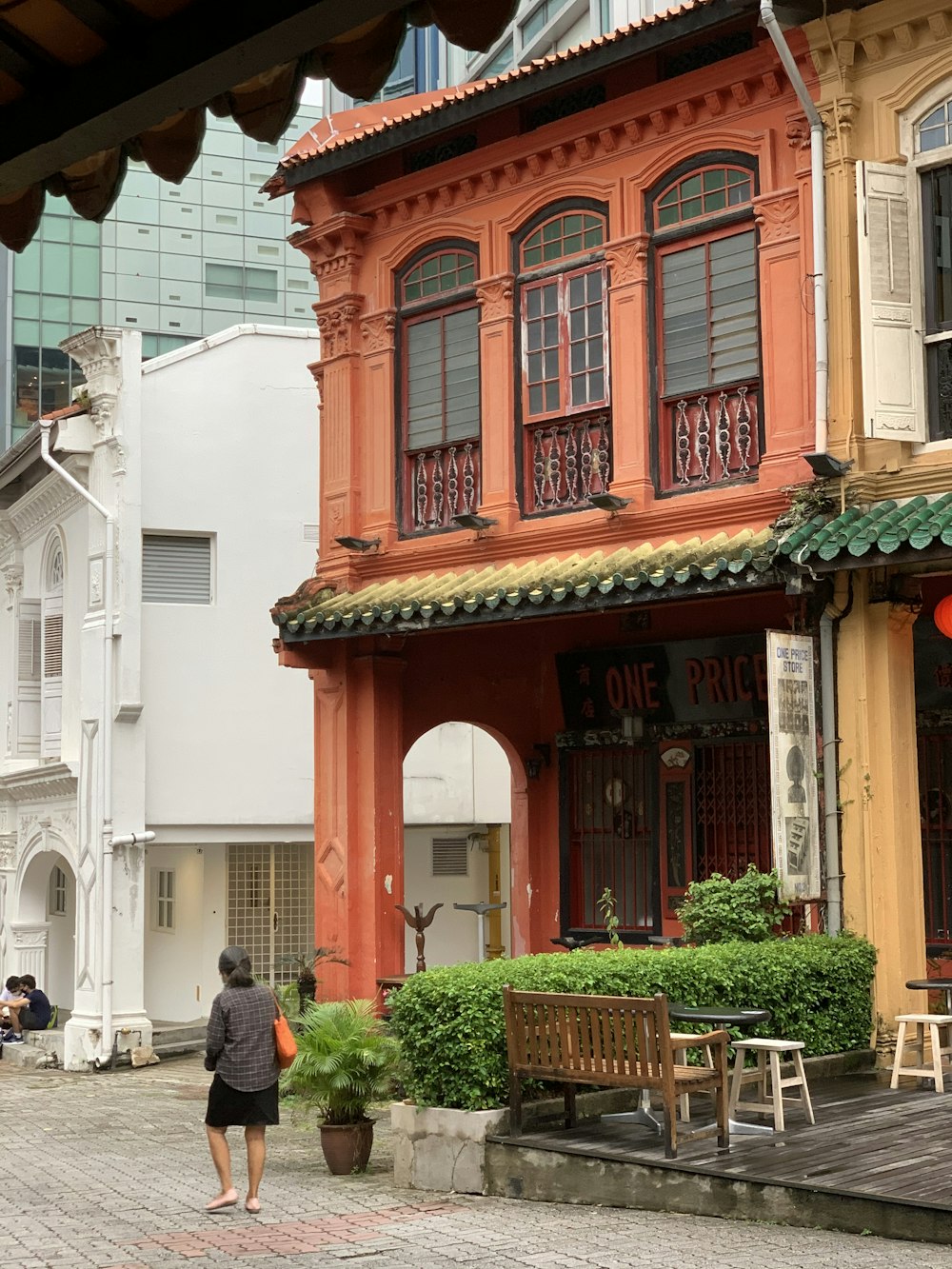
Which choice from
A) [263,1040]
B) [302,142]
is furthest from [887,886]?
[302,142]

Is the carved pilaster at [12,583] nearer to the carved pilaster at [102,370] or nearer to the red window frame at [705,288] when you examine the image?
the carved pilaster at [102,370]

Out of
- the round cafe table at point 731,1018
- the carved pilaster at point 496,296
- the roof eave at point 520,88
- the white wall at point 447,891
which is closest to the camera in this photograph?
the round cafe table at point 731,1018

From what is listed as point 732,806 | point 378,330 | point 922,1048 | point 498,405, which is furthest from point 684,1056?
point 378,330

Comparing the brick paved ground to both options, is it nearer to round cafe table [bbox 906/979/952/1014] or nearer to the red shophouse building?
round cafe table [bbox 906/979/952/1014]

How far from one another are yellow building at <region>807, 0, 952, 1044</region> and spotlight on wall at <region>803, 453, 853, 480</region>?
10cm

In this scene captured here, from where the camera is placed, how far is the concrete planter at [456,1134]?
34.3 feet

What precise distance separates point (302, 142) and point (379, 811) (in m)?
6.79

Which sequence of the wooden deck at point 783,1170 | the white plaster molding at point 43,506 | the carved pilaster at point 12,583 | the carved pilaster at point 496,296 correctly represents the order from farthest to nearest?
the carved pilaster at point 12,583 < the white plaster molding at point 43,506 < the carved pilaster at point 496,296 < the wooden deck at point 783,1170

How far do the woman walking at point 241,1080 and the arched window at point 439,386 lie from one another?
262 inches

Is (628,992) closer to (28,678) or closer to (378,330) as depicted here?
(378,330)

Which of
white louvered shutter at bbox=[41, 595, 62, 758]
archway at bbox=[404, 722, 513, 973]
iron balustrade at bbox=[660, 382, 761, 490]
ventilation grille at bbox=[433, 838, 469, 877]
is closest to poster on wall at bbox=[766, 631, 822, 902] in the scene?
iron balustrade at bbox=[660, 382, 761, 490]

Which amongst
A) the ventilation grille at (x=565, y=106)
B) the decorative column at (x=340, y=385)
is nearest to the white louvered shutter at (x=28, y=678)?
the decorative column at (x=340, y=385)

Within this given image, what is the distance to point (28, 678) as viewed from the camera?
952 inches

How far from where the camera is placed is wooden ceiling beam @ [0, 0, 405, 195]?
2844 mm
